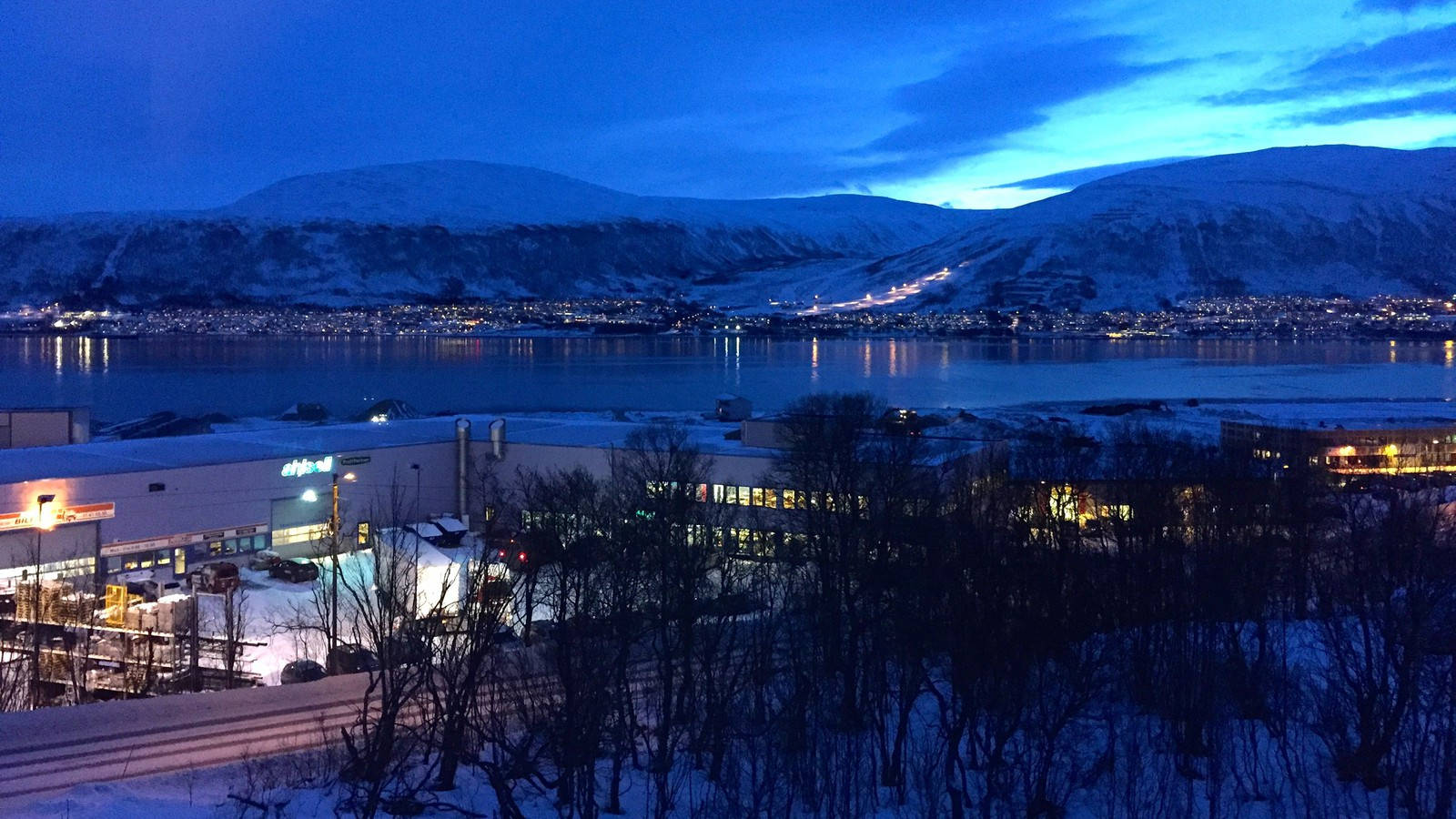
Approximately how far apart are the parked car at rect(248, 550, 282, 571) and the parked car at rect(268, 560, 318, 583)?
3.9 inches

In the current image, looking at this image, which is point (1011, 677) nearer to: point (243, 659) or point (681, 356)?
point (243, 659)

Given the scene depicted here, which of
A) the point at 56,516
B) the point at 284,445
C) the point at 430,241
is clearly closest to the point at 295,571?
the point at 56,516

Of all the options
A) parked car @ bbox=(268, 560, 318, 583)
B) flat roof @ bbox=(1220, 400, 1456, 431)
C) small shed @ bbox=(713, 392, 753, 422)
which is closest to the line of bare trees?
parked car @ bbox=(268, 560, 318, 583)

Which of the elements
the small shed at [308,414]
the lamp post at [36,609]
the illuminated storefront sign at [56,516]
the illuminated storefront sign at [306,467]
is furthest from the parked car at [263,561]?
the small shed at [308,414]

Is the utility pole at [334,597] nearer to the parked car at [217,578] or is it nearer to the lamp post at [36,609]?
the parked car at [217,578]

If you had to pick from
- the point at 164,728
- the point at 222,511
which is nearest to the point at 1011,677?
the point at 164,728

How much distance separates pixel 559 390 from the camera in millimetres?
31031

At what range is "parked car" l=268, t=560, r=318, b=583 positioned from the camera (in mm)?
9766

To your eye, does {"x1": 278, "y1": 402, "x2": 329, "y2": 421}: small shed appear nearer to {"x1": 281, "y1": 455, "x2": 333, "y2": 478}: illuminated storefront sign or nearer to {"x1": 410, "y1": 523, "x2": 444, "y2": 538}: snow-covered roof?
{"x1": 281, "y1": 455, "x2": 333, "y2": 478}: illuminated storefront sign

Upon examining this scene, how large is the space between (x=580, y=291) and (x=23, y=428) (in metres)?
76.7

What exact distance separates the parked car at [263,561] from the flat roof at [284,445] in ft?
3.17

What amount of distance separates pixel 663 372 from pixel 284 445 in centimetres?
2560

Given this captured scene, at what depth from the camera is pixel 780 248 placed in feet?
356

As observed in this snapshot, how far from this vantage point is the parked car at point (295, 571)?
9766mm
